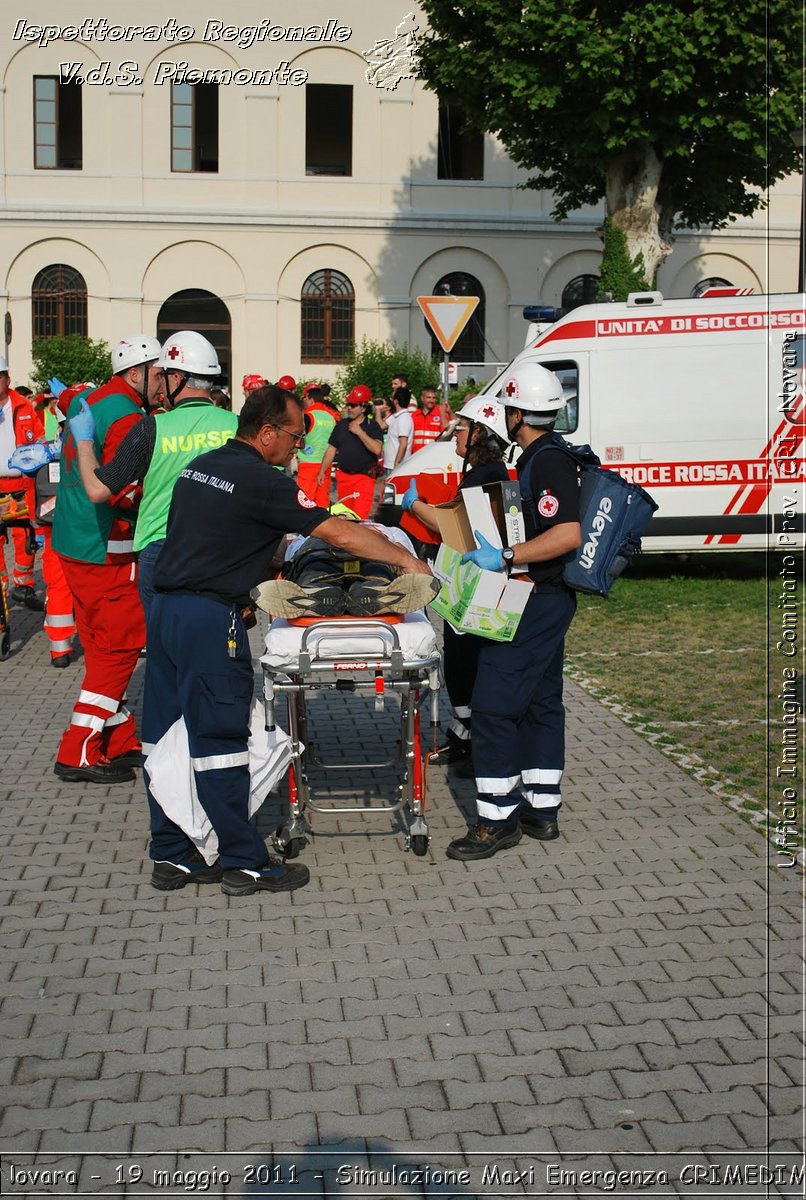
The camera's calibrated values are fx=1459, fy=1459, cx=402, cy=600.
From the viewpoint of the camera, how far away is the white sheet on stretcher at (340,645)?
6.14 metres

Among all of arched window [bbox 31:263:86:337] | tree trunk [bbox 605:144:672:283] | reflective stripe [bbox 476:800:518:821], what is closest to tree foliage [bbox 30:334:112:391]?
arched window [bbox 31:263:86:337]

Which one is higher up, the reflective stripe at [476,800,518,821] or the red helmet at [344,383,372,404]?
the red helmet at [344,383,372,404]

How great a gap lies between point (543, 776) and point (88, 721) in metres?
2.57

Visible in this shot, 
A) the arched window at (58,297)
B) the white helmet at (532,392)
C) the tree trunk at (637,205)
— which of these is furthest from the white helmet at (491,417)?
the arched window at (58,297)

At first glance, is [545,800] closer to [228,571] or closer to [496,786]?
[496,786]

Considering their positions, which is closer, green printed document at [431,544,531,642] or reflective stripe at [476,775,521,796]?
green printed document at [431,544,531,642]

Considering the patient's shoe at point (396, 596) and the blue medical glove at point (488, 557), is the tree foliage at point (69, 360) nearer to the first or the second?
the patient's shoe at point (396, 596)

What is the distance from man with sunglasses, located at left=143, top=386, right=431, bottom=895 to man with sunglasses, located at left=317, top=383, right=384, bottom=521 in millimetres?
10745

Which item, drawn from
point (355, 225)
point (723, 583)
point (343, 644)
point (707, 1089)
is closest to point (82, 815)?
point (343, 644)

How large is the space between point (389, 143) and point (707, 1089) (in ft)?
118

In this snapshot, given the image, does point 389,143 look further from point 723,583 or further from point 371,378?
point 723,583

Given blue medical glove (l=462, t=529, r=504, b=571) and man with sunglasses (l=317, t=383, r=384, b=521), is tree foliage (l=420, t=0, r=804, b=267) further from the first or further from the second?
blue medical glove (l=462, t=529, r=504, b=571)

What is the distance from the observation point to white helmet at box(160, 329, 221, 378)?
6777 millimetres

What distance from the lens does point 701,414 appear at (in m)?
15.0
